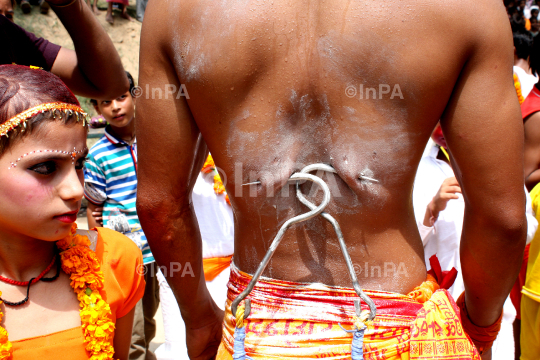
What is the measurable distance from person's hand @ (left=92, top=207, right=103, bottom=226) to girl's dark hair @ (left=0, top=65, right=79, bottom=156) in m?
1.80

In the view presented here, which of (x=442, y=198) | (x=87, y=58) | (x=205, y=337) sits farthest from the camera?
(x=442, y=198)

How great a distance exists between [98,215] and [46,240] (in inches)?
69.6

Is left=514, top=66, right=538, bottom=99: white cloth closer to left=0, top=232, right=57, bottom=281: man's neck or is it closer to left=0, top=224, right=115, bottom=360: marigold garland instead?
left=0, top=224, right=115, bottom=360: marigold garland

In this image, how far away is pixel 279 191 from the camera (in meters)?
1.20

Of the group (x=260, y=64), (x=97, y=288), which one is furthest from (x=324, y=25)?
(x=97, y=288)

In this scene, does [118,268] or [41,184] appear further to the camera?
[118,268]

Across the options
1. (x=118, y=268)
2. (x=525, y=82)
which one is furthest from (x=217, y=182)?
(x=525, y=82)

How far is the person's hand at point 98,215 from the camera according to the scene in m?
2.98

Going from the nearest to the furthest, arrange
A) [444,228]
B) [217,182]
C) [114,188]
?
[444,228]
[217,182]
[114,188]

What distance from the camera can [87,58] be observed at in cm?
193

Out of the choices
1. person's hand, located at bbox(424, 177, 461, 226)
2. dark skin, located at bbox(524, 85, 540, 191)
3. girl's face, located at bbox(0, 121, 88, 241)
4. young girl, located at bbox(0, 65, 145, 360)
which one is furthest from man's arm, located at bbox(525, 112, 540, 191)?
girl's face, located at bbox(0, 121, 88, 241)

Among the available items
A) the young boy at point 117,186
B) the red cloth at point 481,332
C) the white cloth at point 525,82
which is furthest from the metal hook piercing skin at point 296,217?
the white cloth at point 525,82

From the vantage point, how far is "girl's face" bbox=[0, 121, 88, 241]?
1.19 m

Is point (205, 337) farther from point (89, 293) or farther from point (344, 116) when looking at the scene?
point (344, 116)
